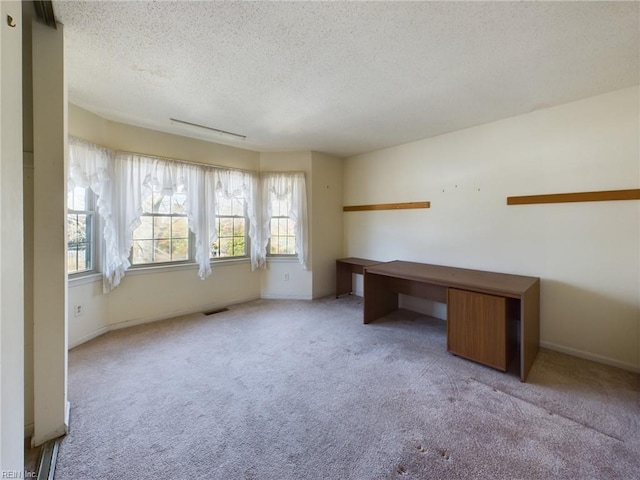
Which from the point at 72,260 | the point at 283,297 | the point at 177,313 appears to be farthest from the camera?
the point at 283,297

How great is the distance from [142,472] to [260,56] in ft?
8.42

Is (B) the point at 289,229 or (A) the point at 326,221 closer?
(B) the point at 289,229

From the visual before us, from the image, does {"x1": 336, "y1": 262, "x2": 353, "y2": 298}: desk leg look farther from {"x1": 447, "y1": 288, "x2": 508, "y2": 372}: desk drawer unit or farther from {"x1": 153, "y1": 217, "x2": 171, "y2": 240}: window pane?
{"x1": 153, "y1": 217, "x2": 171, "y2": 240}: window pane

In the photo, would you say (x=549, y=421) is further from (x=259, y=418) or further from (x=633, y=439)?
(x=259, y=418)

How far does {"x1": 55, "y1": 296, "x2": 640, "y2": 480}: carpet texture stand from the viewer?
137cm

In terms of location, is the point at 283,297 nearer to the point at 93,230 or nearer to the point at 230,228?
the point at 230,228

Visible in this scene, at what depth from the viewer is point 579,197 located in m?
2.45

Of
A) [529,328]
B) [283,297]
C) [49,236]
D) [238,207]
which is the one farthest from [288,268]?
[529,328]

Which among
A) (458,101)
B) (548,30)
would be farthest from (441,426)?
(458,101)

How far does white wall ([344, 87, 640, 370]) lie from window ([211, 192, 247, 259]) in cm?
269

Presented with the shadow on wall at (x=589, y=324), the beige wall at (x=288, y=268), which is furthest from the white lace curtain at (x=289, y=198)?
the shadow on wall at (x=589, y=324)

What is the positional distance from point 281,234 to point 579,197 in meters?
3.64

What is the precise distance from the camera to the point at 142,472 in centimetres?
133

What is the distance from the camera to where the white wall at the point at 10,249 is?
2.51 feet
